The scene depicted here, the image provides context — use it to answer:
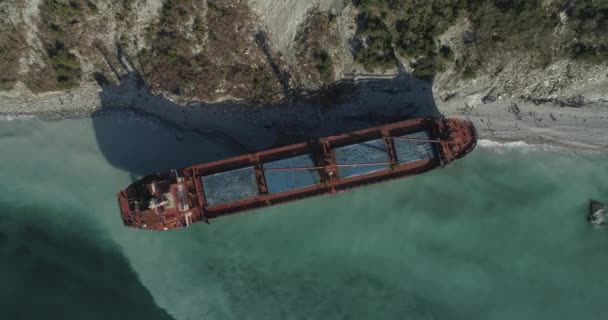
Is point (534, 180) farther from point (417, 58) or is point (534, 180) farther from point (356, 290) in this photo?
point (356, 290)

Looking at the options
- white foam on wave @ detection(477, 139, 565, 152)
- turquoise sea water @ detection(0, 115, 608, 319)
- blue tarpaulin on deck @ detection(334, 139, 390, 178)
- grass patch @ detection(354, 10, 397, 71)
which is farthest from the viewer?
turquoise sea water @ detection(0, 115, 608, 319)

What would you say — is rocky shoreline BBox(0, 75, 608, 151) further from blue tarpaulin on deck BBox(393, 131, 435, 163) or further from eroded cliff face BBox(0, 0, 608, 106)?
blue tarpaulin on deck BBox(393, 131, 435, 163)

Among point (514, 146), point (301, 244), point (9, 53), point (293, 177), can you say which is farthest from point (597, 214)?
point (9, 53)

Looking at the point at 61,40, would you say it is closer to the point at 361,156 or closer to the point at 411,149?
the point at 361,156

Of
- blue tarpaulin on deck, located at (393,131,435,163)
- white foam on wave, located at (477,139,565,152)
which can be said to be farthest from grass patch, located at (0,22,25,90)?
white foam on wave, located at (477,139,565,152)

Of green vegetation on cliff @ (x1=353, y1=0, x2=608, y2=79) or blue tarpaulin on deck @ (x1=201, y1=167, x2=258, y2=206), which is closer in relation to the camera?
blue tarpaulin on deck @ (x1=201, y1=167, x2=258, y2=206)

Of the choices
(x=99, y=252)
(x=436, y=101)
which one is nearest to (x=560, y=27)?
(x=436, y=101)

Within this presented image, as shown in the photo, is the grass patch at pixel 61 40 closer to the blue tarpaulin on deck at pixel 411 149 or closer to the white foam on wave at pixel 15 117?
the white foam on wave at pixel 15 117
